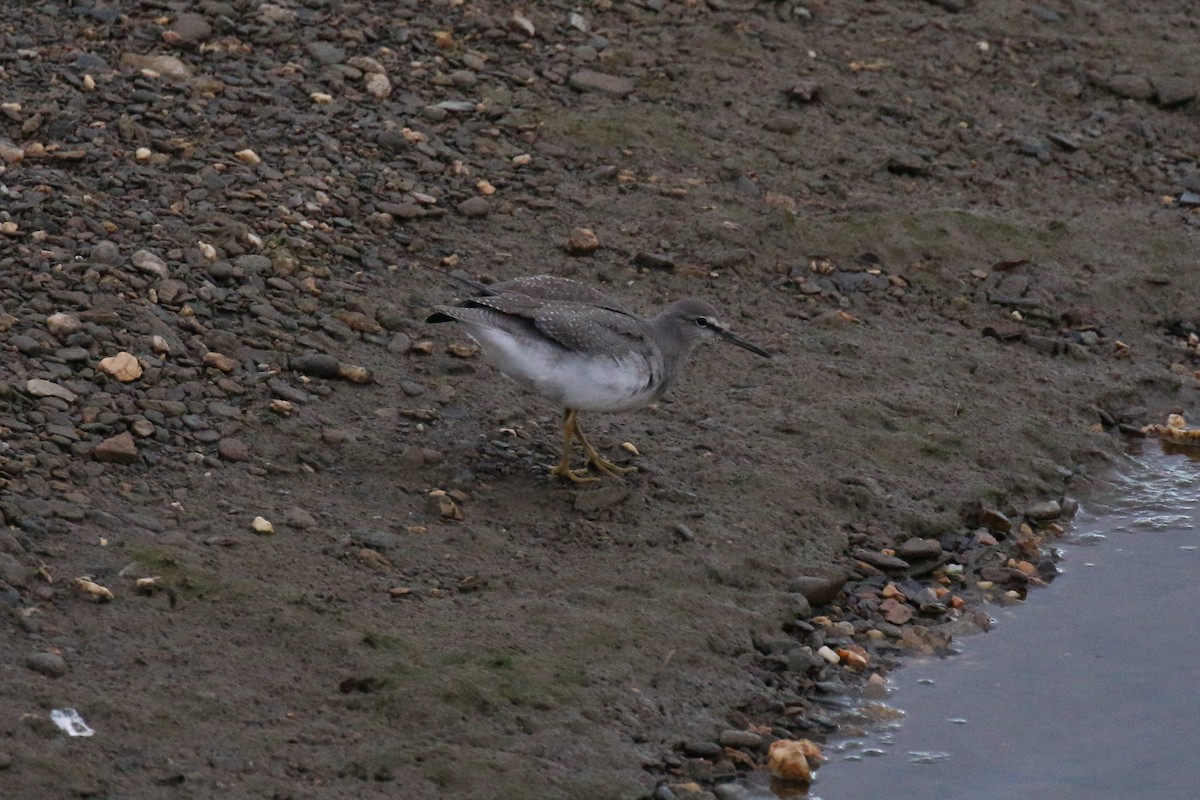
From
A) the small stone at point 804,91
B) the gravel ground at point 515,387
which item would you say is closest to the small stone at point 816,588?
the gravel ground at point 515,387

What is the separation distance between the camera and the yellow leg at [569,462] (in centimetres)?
717

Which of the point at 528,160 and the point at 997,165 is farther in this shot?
the point at 997,165

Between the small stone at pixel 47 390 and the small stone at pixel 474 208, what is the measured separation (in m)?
2.75

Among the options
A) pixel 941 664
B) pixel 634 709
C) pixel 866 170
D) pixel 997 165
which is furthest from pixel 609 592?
pixel 997 165

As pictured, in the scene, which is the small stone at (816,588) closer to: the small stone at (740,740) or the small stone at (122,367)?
the small stone at (740,740)

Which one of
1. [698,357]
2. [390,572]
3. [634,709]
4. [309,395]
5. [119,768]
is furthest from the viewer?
[698,357]

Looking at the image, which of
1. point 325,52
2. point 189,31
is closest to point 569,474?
point 325,52

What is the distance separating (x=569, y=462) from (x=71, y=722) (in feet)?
9.19

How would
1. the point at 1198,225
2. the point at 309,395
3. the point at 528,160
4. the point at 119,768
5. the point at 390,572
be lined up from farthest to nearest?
the point at 1198,225
the point at 528,160
the point at 309,395
the point at 390,572
the point at 119,768

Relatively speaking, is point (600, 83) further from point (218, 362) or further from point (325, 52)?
point (218, 362)

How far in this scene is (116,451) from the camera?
21.3 ft

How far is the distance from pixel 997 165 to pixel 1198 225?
4.19 feet

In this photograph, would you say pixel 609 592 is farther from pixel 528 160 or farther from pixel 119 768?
pixel 528 160

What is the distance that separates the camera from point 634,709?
5.77 metres
